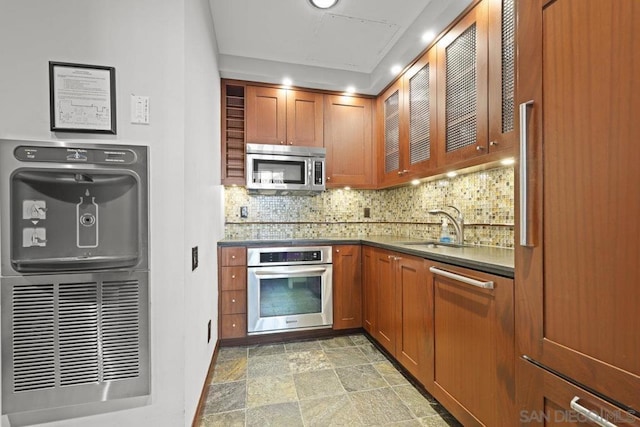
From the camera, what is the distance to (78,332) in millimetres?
1157

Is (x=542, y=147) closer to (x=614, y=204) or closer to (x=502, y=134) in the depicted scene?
(x=614, y=204)

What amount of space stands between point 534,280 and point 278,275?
1.96 metres

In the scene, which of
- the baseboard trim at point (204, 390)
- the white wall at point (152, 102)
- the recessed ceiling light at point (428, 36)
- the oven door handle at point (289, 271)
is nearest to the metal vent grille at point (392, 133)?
the recessed ceiling light at point (428, 36)

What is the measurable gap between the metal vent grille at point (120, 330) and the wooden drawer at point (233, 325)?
124cm

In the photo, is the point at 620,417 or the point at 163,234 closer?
the point at 620,417

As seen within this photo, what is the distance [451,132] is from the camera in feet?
6.16

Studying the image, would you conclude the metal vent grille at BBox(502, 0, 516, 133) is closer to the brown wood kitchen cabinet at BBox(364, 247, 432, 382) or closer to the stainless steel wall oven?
the brown wood kitchen cabinet at BBox(364, 247, 432, 382)

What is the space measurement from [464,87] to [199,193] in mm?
1810

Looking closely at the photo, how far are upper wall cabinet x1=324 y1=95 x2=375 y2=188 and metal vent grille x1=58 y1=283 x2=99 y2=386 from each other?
7.23 ft

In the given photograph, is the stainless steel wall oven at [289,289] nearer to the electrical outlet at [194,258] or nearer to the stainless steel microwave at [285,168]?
the stainless steel microwave at [285,168]

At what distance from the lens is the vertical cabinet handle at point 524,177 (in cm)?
86

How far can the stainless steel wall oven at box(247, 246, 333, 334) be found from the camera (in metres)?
2.45

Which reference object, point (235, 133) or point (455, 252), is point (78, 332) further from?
point (235, 133)

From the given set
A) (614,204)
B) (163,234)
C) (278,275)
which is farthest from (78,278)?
(614,204)
